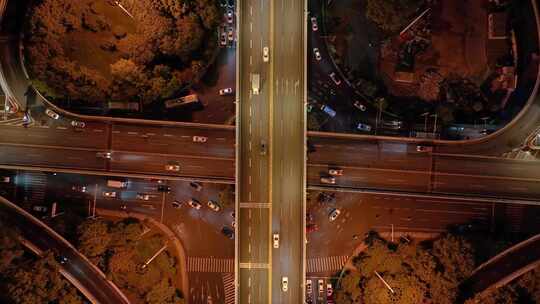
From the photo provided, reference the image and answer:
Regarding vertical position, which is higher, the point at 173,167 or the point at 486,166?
the point at 486,166

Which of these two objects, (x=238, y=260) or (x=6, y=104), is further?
(x=6, y=104)

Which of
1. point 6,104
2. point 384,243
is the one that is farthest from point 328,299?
point 6,104

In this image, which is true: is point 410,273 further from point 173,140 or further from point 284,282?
point 173,140

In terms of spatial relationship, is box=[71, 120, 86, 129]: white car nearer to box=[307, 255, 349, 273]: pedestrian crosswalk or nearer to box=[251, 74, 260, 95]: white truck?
box=[251, 74, 260, 95]: white truck

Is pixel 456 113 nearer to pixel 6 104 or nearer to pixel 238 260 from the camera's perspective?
pixel 238 260

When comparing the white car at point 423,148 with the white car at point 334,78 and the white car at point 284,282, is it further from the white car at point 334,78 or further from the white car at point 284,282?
the white car at point 284,282

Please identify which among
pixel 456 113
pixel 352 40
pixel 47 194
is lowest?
pixel 47 194

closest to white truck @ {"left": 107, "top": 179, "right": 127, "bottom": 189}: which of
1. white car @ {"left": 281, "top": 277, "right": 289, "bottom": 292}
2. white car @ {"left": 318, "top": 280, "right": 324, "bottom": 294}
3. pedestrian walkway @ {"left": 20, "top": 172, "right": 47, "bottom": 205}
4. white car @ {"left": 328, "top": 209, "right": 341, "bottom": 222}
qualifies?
pedestrian walkway @ {"left": 20, "top": 172, "right": 47, "bottom": 205}

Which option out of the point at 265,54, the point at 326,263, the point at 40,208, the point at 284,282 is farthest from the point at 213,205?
the point at 40,208
